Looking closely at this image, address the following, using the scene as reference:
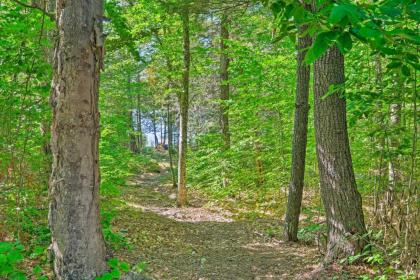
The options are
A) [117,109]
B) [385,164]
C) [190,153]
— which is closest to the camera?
[385,164]

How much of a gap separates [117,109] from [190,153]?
529 cm

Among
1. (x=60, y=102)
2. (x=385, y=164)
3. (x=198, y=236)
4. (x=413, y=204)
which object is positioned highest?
(x=60, y=102)

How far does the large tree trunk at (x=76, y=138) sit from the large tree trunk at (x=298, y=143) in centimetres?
406

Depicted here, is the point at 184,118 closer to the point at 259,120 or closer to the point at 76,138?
the point at 259,120

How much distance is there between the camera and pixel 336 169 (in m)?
4.52

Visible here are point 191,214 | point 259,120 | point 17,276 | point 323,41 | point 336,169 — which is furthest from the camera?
point 191,214

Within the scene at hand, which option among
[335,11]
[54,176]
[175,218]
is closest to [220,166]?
[175,218]

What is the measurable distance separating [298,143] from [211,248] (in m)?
2.44

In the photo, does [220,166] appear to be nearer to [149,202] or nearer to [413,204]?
[149,202]

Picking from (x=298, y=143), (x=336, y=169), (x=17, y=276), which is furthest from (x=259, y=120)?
(x=17, y=276)

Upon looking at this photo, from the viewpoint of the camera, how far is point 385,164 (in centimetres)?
462

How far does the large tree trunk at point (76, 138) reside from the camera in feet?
8.13

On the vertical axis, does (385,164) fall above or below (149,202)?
above

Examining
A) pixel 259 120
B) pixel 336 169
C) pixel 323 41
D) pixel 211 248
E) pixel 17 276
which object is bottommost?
pixel 211 248
